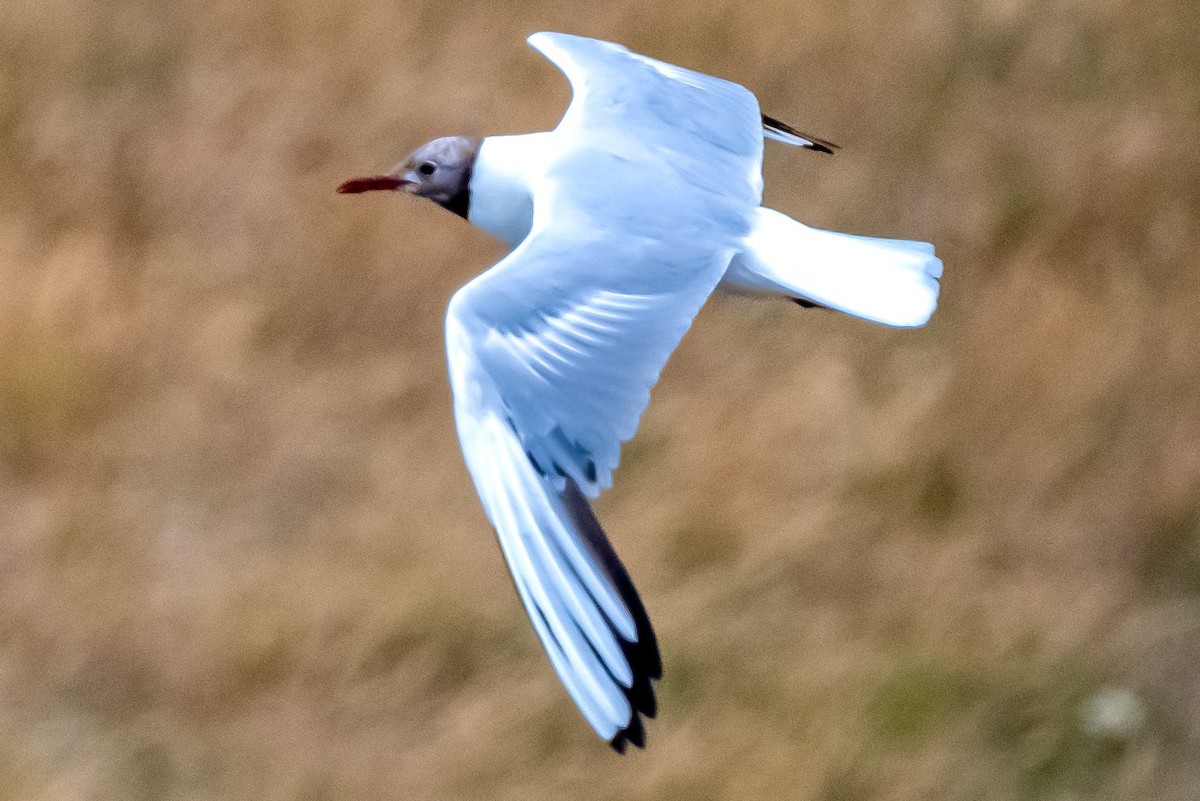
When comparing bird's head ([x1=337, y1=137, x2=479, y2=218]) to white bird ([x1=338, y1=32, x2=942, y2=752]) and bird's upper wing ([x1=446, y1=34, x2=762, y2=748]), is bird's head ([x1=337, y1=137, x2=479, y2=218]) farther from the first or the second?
bird's upper wing ([x1=446, y1=34, x2=762, y2=748])

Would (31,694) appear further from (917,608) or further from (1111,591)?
(1111,591)

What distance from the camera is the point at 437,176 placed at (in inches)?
77.0

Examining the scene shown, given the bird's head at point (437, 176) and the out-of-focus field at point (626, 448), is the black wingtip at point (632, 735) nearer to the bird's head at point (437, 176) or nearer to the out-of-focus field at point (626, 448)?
the bird's head at point (437, 176)

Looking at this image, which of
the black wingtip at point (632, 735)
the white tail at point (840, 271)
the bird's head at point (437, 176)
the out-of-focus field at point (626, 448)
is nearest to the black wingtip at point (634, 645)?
the black wingtip at point (632, 735)

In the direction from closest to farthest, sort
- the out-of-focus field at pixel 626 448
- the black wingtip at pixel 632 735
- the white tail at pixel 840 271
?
the black wingtip at pixel 632 735
the white tail at pixel 840 271
the out-of-focus field at pixel 626 448

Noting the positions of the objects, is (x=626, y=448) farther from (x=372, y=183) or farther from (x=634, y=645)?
(x=634, y=645)

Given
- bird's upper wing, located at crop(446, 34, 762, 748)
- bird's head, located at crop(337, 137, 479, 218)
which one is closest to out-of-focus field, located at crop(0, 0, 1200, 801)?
bird's head, located at crop(337, 137, 479, 218)

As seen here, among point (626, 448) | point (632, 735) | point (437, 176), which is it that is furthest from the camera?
A: point (626, 448)

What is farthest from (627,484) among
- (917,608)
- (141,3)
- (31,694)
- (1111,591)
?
(141,3)

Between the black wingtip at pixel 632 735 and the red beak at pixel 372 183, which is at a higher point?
the red beak at pixel 372 183

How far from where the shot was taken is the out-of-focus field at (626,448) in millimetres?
2406

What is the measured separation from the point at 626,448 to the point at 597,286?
3.41ft

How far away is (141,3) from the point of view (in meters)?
2.87

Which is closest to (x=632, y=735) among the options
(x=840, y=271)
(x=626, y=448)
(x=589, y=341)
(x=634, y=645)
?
(x=634, y=645)
